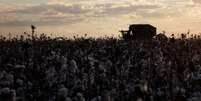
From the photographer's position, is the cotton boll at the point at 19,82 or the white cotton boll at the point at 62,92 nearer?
the white cotton boll at the point at 62,92

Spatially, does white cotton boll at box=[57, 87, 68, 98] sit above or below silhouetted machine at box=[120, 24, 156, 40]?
above

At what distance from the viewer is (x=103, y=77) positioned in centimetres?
1238

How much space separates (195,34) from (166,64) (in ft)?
43.8

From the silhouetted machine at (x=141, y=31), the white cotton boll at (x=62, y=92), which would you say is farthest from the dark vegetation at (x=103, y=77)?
the silhouetted machine at (x=141, y=31)

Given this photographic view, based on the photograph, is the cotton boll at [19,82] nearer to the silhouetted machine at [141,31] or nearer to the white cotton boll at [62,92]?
the white cotton boll at [62,92]

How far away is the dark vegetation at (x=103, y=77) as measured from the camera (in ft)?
34.9

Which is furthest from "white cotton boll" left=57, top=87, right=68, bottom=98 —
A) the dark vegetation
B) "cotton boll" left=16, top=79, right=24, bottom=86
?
"cotton boll" left=16, top=79, right=24, bottom=86

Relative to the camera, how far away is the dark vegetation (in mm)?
10633

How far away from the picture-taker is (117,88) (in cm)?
1134

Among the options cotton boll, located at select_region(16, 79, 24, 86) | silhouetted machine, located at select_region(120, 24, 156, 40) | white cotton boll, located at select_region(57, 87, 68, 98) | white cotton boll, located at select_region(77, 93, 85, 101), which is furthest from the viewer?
silhouetted machine, located at select_region(120, 24, 156, 40)

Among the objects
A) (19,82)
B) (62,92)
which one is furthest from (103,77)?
(62,92)

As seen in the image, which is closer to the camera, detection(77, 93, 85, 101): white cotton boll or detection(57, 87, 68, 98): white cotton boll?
detection(77, 93, 85, 101): white cotton boll

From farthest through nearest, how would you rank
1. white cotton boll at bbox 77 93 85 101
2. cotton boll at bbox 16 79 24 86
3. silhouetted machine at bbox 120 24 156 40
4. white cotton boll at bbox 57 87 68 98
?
silhouetted machine at bbox 120 24 156 40, cotton boll at bbox 16 79 24 86, white cotton boll at bbox 57 87 68 98, white cotton boll at bbox 77 93 85 101

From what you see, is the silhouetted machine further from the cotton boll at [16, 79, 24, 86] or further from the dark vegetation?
the cotton boll at [16, 79, 24, 86]
